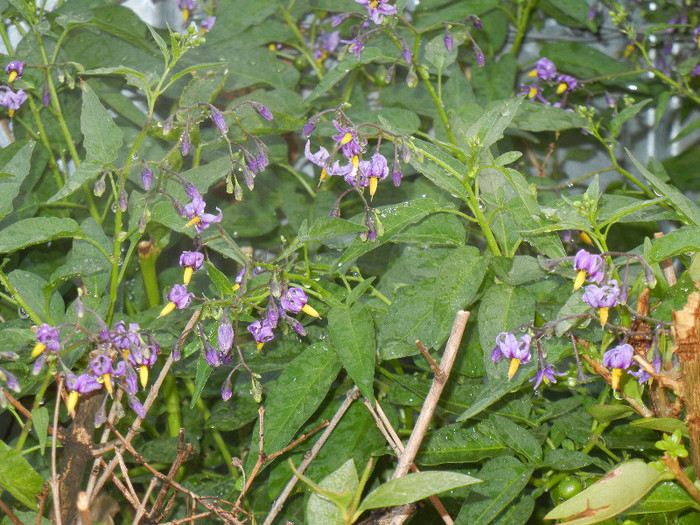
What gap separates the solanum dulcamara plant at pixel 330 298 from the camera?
82 centimetres

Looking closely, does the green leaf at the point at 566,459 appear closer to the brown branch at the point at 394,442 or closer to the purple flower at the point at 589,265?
the brown branch at the point at 394,442

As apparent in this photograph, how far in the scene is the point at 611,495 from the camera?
73 cm

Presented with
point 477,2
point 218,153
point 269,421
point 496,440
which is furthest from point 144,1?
point 496,440

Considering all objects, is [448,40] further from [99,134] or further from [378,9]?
[99,134]

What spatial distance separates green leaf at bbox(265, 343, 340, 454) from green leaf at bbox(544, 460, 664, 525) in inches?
12.3

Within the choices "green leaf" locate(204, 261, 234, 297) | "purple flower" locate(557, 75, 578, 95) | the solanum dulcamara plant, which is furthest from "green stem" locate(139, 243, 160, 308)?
"purple flower" locate(557, 75, 578, 95)

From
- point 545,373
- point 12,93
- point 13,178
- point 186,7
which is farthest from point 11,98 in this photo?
point 545,373

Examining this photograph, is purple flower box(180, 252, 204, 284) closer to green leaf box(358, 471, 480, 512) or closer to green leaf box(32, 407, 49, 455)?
green leaf box(32, 407, 49, 455)

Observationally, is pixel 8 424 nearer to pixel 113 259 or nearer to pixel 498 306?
pixel 113 259

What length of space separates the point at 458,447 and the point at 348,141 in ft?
1.35

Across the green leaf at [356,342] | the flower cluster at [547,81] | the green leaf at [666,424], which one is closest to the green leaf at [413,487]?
the green leaf at [356,342]

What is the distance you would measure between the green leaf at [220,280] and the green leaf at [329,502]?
0.28 meters

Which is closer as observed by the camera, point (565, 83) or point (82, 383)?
point (82, 383)

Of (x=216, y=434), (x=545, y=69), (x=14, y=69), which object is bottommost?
(x=216, y=434)
